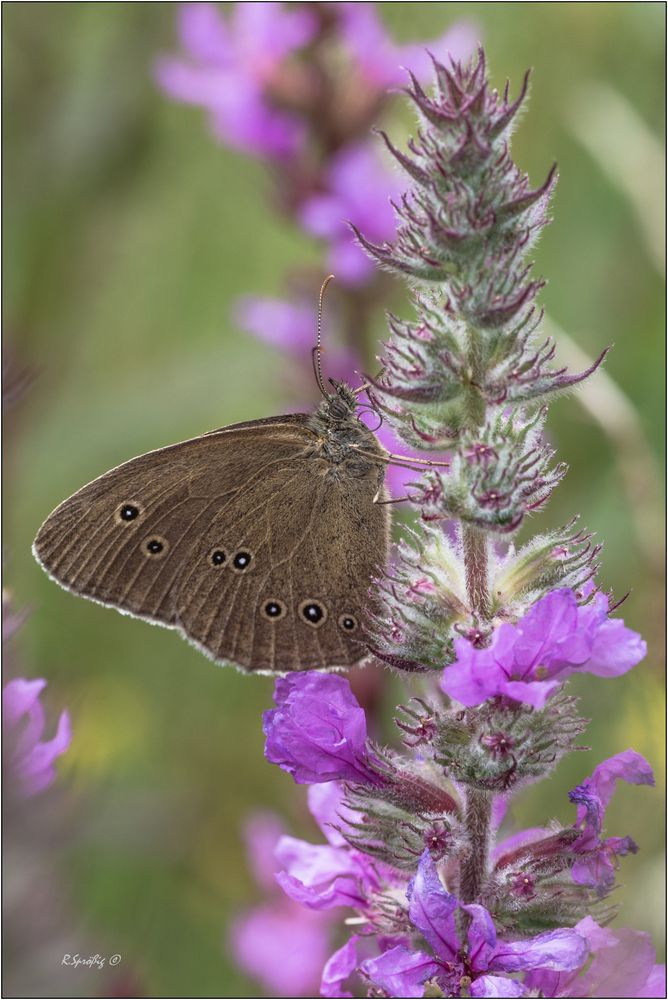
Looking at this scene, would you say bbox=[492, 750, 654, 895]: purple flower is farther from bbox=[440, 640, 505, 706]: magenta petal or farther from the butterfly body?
the butterfly body

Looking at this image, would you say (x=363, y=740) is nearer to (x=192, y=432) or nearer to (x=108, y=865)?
(x=108, y=865)

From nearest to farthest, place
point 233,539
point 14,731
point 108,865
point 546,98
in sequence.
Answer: point 14,731 → point 233,539 → point 108,865 → point 546,98

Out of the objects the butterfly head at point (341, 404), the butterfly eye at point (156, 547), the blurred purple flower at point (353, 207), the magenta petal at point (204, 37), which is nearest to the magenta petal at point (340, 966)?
the butterfly eye at point (156, 547)

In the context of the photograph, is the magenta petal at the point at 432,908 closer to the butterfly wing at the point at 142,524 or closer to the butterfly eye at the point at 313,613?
the butterfly eye at the point at 313,613

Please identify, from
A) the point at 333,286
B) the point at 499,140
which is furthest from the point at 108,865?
the point at 499,140

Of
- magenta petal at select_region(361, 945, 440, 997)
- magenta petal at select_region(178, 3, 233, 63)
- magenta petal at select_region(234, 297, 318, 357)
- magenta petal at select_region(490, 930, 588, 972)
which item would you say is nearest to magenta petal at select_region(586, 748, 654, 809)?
magenta petal at select_region(490, 930, 588, 972)

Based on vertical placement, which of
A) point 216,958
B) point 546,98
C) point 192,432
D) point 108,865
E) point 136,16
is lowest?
point 216,958
